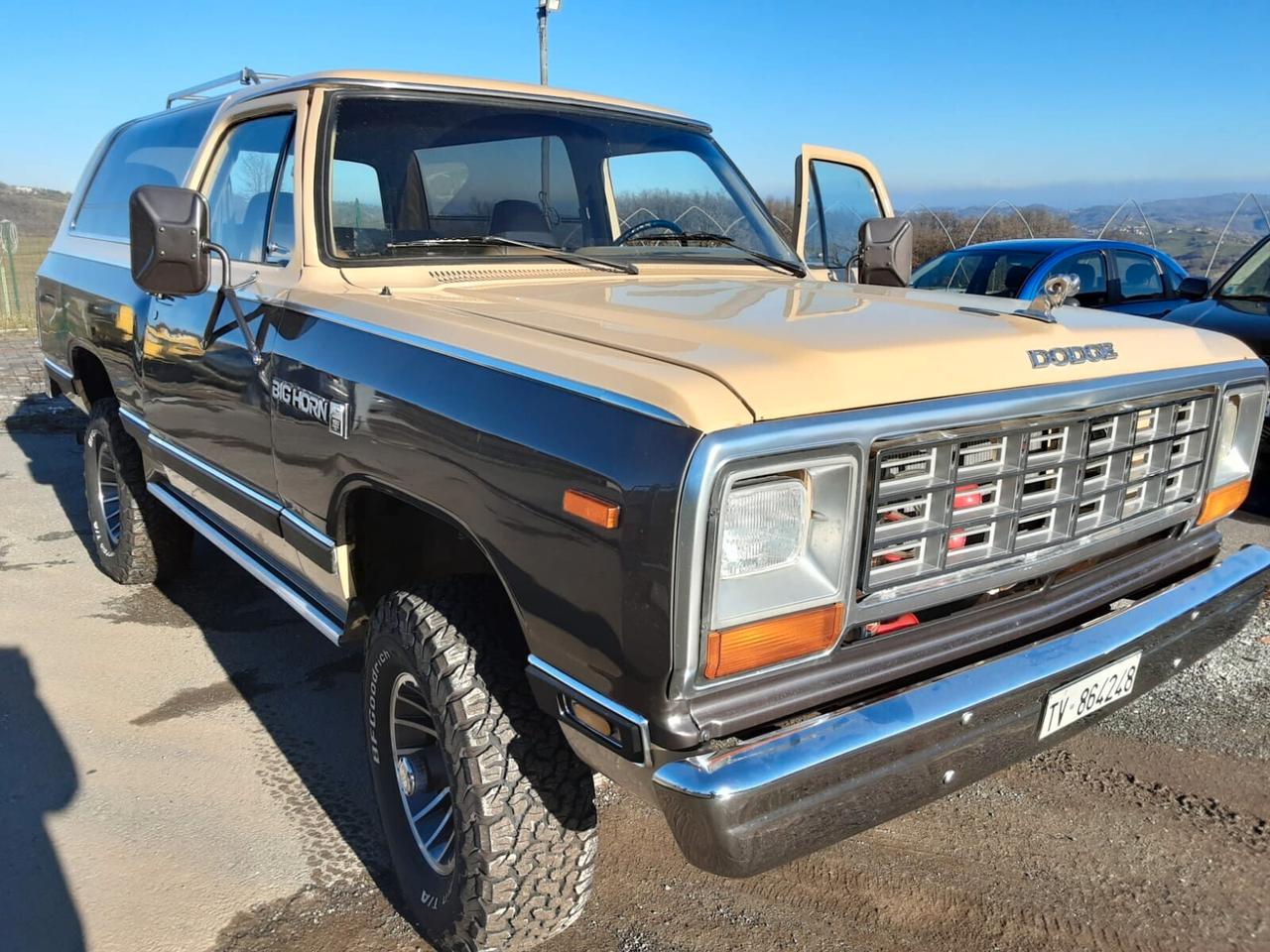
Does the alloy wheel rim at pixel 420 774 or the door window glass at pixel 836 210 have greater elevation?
the door window glass at pixel 836 210

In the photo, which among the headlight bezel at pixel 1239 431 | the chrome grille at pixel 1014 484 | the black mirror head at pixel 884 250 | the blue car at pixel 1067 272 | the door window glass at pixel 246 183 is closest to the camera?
the chrome grille at pixel 1014 484

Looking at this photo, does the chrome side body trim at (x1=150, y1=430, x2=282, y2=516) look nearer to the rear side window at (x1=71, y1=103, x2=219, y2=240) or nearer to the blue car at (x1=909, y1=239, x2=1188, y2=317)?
the rear side window at (x1=71, y1=103, x2=219, y2=240)

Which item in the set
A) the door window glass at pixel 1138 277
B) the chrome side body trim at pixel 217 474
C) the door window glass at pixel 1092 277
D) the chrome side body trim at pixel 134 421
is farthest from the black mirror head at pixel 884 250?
the door window glass at pixel 1138 277

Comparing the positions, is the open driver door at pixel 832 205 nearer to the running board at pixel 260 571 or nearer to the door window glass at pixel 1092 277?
the running board at pixel 260 571

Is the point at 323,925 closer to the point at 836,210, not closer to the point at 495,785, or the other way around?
the point at 495,785

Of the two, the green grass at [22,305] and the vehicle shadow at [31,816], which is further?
the green grass at [22,305]

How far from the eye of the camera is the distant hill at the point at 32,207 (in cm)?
4528

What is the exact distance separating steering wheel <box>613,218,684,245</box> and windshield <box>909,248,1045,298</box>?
16.5ft

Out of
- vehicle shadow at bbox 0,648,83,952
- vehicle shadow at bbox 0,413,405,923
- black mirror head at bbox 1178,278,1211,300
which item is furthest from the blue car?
vehicle shadow at bbox 0,648,83,952

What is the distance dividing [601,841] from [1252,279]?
19.6ft

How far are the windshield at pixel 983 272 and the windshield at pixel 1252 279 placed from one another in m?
1.62

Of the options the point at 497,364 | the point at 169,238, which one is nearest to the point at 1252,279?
the point at 497,364

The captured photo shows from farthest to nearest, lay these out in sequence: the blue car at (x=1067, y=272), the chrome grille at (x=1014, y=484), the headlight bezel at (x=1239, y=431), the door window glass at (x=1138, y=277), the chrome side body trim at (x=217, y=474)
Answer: the door window glass at (x=1138, y=277)
the blue car at (x=1067, y=272)
the chrome side body trim at (x=217, y=474)
the headlight bezel at (x=1239, y=431)
the chrome grille at (x=1014, y=484)


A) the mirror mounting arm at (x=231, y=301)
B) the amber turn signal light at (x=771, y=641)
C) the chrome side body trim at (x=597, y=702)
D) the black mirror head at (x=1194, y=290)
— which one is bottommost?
the chrome side body trim at (x=597, y=702)
